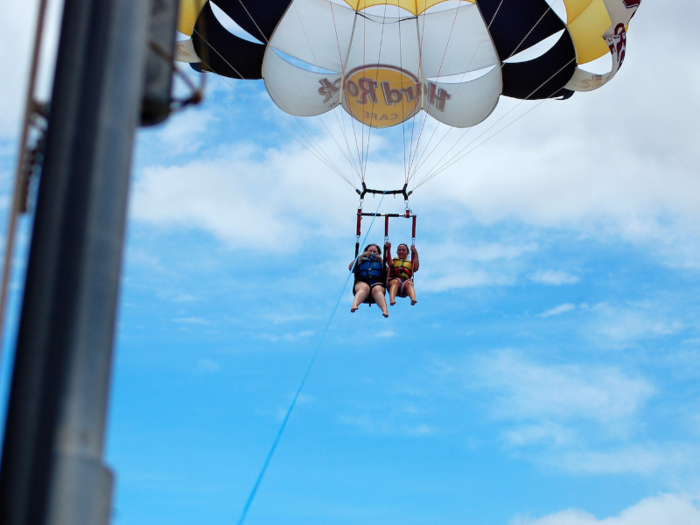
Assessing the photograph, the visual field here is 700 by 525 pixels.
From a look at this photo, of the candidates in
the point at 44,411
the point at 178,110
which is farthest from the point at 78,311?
the point at 178,110

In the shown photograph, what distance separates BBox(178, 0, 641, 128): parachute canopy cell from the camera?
11570 millimetres

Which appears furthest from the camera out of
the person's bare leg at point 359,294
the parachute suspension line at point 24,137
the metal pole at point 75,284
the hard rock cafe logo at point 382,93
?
the hard rock cafe logo at point 382,93

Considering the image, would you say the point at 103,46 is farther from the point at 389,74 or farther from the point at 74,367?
the point at 389,74

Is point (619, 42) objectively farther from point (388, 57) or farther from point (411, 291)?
point (411, 291)

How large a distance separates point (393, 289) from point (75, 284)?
8.54 m

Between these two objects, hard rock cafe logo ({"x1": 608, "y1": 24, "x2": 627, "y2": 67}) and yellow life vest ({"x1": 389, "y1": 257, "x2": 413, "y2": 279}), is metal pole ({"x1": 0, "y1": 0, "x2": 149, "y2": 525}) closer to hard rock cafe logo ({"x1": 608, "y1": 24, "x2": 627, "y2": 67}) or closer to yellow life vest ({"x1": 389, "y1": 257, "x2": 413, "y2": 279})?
yellow life vest ({"x1": 389, "y1": 257, "x2": 413, "y2": 279})

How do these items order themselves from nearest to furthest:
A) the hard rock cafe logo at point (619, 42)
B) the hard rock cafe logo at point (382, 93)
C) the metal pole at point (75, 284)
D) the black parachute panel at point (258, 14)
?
the metal pole at point (75, 284), the hard rock cafe logo at point (619, 42), the black parachute panel at point (258, 14), the hard rock cafe logo at point (382, 93)

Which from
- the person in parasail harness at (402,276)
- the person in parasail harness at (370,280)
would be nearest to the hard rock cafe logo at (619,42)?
the person in parasail harness at (402,276)

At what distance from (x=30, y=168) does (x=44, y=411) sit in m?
0.77

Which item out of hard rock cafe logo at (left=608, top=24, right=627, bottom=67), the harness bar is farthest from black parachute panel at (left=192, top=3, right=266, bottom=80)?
hard rock cafe logo at (left=608, top=24, right=627, bottom=67)

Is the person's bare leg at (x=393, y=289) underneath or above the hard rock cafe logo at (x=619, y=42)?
underneath

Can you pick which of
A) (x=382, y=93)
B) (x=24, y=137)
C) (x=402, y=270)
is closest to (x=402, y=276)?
(x=402, y=270)

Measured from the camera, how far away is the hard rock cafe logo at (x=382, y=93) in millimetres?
12195

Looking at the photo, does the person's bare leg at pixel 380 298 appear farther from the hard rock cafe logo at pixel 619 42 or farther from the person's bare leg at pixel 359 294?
the hard rock cafe logo at pixel 619 42
